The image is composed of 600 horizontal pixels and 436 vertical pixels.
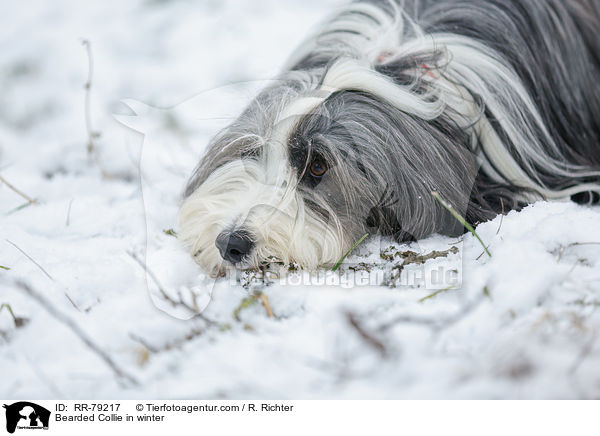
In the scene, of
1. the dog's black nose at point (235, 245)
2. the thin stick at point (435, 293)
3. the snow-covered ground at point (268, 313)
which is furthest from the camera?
the dog's black nose at point (235, 245)

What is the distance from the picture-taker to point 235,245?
2.04 m

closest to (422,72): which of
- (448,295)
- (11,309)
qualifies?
(448,295)

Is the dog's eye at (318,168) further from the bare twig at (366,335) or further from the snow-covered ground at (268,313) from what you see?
the bare twig at (366,335)

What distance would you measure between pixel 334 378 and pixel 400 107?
1152 millimetres

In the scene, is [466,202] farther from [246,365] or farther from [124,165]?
[124,165]

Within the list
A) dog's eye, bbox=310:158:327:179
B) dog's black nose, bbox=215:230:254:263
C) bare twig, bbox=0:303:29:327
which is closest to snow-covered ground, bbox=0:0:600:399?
bare twig, bbox=0:303:29:327

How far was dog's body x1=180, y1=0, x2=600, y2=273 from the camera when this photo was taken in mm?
2115

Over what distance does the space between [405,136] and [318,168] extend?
1.22ft

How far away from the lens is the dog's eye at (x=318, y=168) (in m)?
2.12
